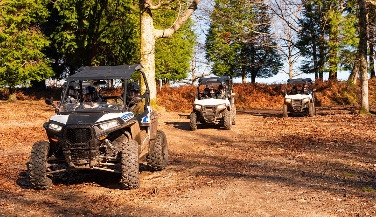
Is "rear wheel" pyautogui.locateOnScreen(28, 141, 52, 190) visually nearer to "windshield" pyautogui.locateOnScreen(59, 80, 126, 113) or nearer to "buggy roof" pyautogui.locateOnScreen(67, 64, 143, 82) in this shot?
"windshield" pyautogui.locateOnScreen(59, 80, 126, 113)

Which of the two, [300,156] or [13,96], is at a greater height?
[13,96]

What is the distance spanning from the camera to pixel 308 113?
21.9m

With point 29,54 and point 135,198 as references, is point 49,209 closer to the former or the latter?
point 135,198

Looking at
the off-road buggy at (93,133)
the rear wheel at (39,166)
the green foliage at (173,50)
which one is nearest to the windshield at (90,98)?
the off-road buggy at (93,133)

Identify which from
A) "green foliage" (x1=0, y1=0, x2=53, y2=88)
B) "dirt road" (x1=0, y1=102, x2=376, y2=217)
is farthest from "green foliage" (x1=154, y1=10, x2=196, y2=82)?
"dirt road" (x1=0, y1=102, x2=376, y2=217)

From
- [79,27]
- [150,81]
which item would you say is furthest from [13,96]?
[150,81]

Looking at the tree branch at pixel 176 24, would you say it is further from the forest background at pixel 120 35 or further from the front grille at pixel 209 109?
the front grille at pixel 209 109

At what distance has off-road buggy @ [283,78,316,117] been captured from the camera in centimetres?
2155

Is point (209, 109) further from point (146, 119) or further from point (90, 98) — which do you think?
point (90, 98)

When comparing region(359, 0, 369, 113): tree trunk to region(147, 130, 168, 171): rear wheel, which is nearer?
region(147, 130, 168, 171): rear wheel

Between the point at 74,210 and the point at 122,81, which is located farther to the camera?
the point at 122,81

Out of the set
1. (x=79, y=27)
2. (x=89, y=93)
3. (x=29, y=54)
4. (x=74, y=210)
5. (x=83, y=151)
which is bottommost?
(x=74, y=210)

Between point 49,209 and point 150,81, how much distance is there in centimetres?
1399

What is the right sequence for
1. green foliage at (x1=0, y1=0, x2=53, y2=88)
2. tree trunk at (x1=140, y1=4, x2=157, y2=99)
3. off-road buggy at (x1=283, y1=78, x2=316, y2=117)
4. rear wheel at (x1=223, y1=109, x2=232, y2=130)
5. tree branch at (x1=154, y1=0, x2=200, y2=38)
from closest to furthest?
rear wheel at (x1=223, y1=109, x2=232, y2=130)
tree trunk at (x1=140, y1=4, x2=157, y2=99)
tree branch at (x1=154, y1=0, x2=200, y2=38)
off-road buggy at (x1=283, y1=78, x2=316, y2=117)
green foliage at (x1=0, y1=0, x2=53, y2=88)
